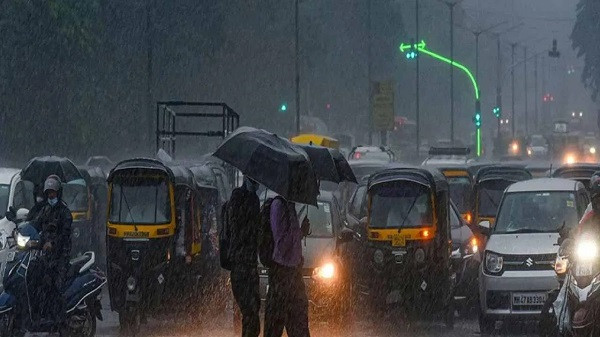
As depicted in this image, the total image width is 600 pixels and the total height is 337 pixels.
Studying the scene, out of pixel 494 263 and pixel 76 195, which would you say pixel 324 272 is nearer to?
pixel 494 263

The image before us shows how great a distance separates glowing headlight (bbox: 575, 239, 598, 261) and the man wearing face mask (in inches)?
235

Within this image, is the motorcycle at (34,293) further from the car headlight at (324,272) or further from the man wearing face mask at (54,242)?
the car headlight at (324,272)

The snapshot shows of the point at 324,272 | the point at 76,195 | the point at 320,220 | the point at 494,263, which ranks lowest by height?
the point at 324,272

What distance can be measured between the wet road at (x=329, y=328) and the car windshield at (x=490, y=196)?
525 cm

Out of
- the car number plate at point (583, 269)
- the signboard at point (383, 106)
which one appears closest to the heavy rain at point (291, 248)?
the car number plate at point (583, 269)

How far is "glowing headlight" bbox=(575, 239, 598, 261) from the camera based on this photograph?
1248cm

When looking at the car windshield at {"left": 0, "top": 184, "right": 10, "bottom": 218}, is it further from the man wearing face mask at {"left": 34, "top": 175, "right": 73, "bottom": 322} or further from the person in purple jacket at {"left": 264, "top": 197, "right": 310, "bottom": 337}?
the person in purple jacket at {"left": 264, "top": 197, "right": 310, "bottom": 337}

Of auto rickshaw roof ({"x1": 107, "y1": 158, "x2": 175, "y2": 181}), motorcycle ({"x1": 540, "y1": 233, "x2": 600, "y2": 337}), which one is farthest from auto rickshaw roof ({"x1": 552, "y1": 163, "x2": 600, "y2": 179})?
motorcycle ({"x1": 540, "y1": 233, "x2": 600, "y2": 337})

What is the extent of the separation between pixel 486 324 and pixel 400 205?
6.82ft

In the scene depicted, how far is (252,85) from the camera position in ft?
245

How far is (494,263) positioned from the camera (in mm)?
18250

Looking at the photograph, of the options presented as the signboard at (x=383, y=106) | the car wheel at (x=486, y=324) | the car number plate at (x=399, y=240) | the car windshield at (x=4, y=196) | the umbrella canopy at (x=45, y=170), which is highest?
the signboard at (x=383, y=106)

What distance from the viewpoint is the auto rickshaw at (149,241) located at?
18.4 metres

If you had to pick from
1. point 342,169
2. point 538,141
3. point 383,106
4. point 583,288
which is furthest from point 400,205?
point 538,141
